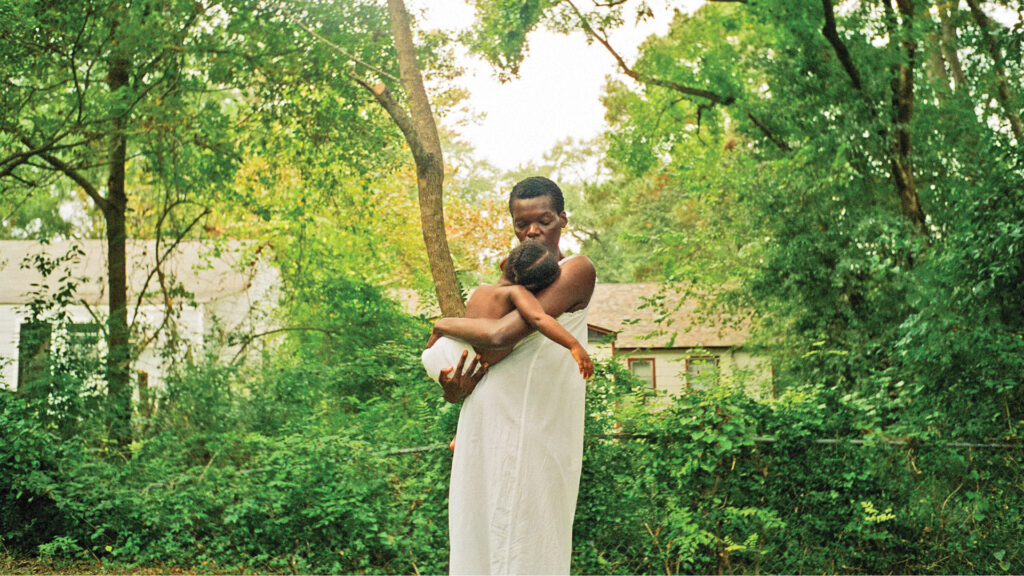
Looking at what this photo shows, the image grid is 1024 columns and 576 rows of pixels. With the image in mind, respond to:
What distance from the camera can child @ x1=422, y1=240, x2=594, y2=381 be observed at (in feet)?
8.80

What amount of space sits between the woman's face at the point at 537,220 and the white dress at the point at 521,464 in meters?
0.29

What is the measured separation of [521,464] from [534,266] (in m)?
0.62

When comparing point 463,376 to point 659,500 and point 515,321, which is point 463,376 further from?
point 659,500

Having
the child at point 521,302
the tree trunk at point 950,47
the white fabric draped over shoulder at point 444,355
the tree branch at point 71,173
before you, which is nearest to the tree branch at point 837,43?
the tree trunk at point 950,47

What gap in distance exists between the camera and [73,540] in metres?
8.17

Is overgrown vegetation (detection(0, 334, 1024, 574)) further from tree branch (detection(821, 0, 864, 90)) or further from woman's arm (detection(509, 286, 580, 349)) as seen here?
tree branch (detection(821, 0, 864, 90))

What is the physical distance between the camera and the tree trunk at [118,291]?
401 inches

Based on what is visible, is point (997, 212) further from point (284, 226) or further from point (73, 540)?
point (284, 226)

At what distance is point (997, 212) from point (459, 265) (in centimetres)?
1814

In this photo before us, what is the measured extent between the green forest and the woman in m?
3.88

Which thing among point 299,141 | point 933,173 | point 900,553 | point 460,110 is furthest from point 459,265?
point 900,553

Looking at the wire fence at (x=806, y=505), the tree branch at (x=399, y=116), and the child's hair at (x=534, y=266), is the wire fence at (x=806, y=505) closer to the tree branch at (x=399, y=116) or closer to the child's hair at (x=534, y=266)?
the tree branch at (x=399, y=116)

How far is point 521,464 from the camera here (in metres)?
2.85

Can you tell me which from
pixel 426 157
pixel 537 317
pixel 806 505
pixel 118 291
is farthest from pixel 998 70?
pixel 118 291
